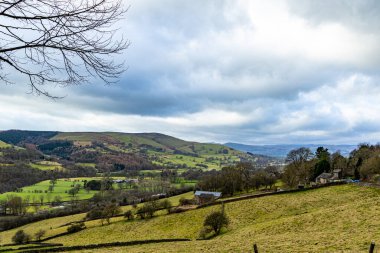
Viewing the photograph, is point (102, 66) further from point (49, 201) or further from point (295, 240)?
point (49, 201)

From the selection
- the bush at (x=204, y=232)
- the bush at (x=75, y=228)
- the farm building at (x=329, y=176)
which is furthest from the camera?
the farm building at (x=329, y=176)

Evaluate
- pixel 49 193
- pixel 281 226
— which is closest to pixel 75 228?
pixel 281 226

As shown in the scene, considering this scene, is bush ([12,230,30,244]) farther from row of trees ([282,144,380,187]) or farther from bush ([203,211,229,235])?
row of trees ([282,144,380,187])

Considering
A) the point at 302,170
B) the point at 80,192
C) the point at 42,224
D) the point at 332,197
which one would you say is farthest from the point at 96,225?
the point at 80,192

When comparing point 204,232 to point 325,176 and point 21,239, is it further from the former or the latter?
point 325,176

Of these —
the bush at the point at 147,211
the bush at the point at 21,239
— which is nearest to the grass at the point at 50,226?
the bush at the point at 21,239

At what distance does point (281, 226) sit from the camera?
32.6 metres

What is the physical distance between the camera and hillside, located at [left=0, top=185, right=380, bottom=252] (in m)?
22.8

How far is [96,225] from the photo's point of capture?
57875 millimetres

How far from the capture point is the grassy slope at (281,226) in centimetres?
2284

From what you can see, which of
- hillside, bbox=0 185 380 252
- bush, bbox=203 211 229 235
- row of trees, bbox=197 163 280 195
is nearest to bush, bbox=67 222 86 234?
hillside, bbox=0 185 380 252

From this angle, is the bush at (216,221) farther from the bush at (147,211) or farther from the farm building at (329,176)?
the farm building at (329,176)

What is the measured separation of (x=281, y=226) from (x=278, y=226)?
1.11 ft

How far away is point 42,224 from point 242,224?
50786 mm
